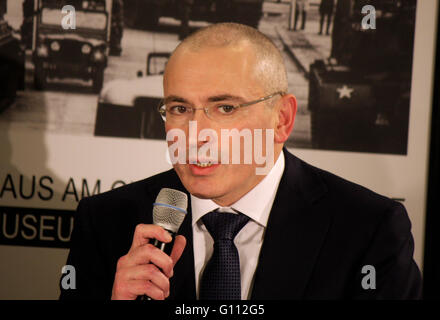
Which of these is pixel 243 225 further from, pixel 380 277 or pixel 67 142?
pixel 67 142

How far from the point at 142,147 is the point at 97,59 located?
0.47 metres

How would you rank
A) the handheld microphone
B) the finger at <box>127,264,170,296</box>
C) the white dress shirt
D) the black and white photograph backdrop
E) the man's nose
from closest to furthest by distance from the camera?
the finger at <box>127,264,170,296</box>
the handheld microphone
the man's nose
the white dress shirt
the black and white photograph backdrop

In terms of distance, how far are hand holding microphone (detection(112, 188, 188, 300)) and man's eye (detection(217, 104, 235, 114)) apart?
15.3 inches

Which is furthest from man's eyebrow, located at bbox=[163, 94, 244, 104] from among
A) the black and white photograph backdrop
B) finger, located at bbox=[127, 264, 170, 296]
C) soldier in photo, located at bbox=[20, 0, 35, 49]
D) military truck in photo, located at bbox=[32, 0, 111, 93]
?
soldier in photo, located at bbox=[20, 0, 35, 49]

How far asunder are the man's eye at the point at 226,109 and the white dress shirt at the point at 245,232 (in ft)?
0.98

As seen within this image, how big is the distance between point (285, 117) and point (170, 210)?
1.92 ft

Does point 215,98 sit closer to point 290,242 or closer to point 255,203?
point 255,203

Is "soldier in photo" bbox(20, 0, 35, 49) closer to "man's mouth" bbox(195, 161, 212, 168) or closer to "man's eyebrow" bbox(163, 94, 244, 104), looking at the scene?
"man's eyebrow" bbox(163, 94, 244, 104)

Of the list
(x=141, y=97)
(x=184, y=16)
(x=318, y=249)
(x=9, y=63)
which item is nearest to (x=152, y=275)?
(x=318, y=249)

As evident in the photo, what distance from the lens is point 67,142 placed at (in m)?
2.34

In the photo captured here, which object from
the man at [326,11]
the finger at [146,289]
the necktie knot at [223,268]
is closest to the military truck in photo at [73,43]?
the man at [326,11]

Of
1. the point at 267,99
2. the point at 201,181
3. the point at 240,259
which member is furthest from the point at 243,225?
the point at 267,99

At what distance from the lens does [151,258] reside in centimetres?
118

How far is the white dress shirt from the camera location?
1.59 m
